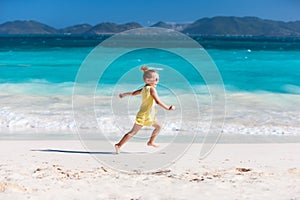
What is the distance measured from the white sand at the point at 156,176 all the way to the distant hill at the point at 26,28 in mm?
182253

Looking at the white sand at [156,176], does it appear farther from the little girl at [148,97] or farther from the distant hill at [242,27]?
the distant hill at [242,27]

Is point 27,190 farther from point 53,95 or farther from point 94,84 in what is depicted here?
point 94,84

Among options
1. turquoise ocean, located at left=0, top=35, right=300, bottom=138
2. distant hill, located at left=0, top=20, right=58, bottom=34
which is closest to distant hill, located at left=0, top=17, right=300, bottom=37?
distant hill, located at left=0, top=20, right=58, bottom=34

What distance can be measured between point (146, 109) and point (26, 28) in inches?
7281

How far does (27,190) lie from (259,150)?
12.5ft

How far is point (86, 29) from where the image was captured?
170 meters

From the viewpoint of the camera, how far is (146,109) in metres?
6.17

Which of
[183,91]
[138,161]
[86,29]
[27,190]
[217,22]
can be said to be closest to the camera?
[27,190]

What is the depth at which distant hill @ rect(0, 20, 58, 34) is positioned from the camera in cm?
18250

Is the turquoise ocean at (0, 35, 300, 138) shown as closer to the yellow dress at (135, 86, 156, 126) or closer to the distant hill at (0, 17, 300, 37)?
the yellow dress at (135, 86, 156, 126)

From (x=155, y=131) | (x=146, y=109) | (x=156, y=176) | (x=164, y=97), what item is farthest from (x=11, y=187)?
(x=164, y=97)

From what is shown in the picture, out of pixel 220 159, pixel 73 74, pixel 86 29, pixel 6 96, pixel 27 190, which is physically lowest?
pixel 27 190

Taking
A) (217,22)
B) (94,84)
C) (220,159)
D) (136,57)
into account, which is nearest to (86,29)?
(217,22)

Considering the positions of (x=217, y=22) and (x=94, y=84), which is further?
(x=217, y=22)
